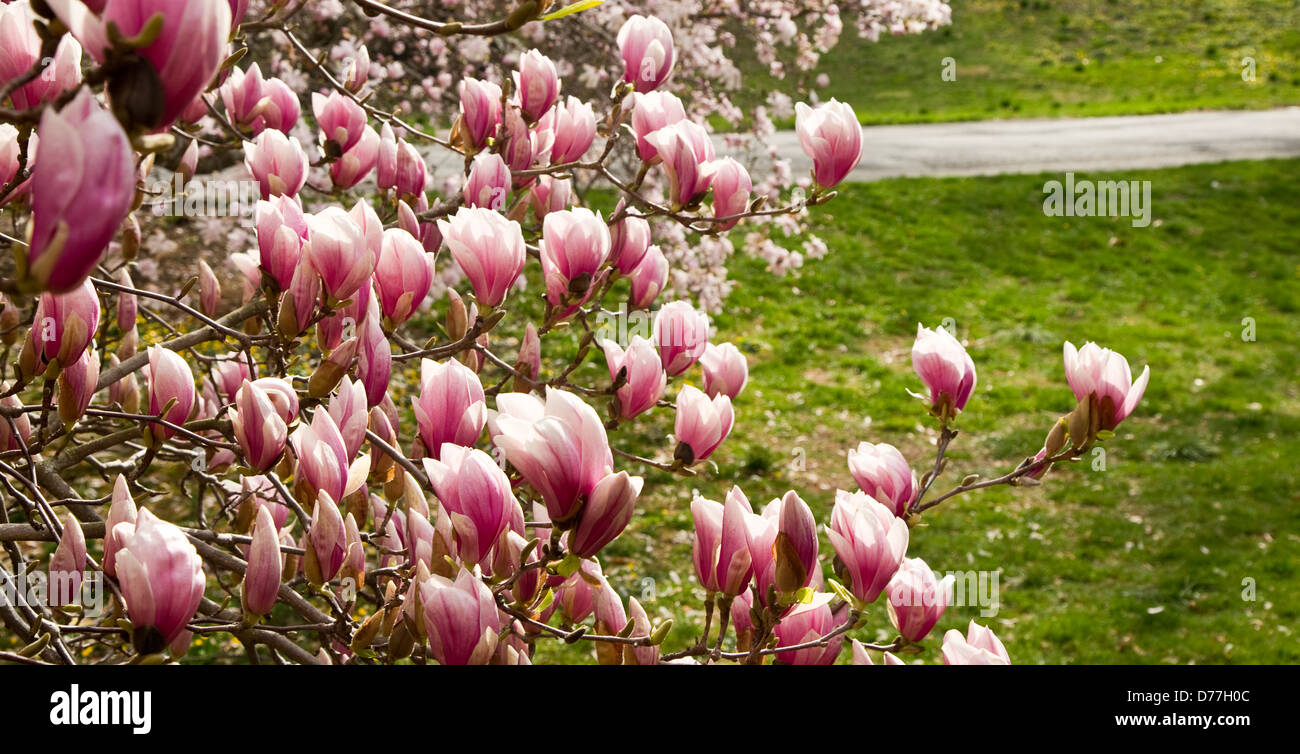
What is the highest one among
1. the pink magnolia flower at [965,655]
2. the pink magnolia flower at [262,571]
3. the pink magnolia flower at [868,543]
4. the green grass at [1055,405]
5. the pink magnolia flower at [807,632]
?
the pink magnolia flower at [262,571]

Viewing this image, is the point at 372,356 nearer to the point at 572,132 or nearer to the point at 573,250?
the point at 573,250

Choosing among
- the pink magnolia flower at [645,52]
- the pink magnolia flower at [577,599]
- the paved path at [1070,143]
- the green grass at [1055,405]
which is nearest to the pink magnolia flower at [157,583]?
the pink magnolia flower at [577,599]

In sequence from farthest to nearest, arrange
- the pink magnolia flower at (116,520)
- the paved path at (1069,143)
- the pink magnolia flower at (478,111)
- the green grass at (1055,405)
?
the paved path at (1069,143) < the green grass at (1055,405) < the pink magnolia flower at (478,111) < the pink magnolia flower at (116,520)

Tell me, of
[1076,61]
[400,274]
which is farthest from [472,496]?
[1076,61]

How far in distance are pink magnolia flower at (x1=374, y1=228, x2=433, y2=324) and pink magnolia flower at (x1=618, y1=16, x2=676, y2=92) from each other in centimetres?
91

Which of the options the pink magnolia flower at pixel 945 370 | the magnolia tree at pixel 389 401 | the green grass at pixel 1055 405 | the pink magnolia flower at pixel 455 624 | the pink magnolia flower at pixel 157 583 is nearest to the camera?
the magnolia tree at pixel 389 401

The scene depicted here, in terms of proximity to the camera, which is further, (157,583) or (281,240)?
(281,240)

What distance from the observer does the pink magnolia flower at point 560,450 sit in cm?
109

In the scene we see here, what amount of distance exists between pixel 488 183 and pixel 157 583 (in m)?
1.23

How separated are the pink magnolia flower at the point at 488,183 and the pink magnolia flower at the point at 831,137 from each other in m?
0.60

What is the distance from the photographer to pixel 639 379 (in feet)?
6.20

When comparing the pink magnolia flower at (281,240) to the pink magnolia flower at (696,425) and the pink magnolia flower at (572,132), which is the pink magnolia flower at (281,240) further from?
the pink magnolia flower at (572,132)

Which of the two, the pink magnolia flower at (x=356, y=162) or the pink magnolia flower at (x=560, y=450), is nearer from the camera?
the pink magnolia flower at (x=560, y=450)

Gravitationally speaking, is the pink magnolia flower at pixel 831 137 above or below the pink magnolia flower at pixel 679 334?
above
